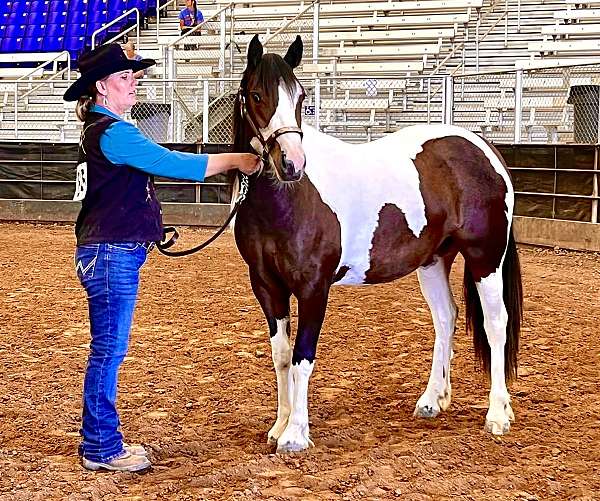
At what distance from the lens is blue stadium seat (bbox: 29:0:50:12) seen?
25.0 metres

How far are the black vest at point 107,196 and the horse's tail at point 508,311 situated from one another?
6.28ft

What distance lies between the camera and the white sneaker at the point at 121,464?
12.3 feet

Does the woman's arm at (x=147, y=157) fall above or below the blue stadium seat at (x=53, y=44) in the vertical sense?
below

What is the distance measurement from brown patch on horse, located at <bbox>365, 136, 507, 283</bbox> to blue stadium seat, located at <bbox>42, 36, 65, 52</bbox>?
2059 centimetres

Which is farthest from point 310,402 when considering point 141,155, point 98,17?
point 98,17

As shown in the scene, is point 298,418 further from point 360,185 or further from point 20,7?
point 20,7

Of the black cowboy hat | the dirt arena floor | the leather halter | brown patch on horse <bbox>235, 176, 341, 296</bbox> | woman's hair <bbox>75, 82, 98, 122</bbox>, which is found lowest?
the dirt arena floor

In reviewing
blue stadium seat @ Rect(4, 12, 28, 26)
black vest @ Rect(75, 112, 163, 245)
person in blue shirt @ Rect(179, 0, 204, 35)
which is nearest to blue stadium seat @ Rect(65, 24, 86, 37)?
blue stadium seat @ Rect(4, 12, 28, 26)

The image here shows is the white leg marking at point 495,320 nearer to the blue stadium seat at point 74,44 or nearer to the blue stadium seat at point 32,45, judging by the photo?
the blue stadium seat at point 74,44

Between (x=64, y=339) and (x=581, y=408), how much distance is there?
3.71m

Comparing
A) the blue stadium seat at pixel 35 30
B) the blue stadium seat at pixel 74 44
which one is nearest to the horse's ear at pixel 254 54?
the blue stadium seat at pixel 74 44

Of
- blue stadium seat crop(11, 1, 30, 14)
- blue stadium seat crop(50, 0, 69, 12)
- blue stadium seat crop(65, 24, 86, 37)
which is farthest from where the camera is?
blue stadium seat crop(11, 1, 30, 14)

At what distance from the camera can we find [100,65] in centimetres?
359

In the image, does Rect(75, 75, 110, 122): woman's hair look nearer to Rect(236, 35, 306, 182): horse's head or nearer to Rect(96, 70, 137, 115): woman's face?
Rect(96, 70, 137, 115): woman's face
